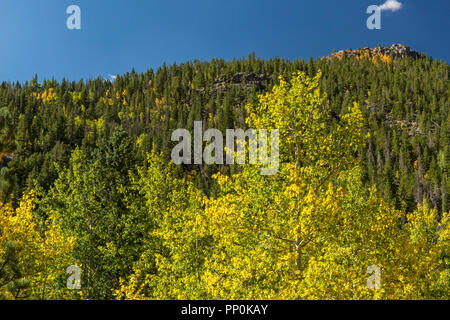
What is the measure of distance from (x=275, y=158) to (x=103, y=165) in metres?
16.1
